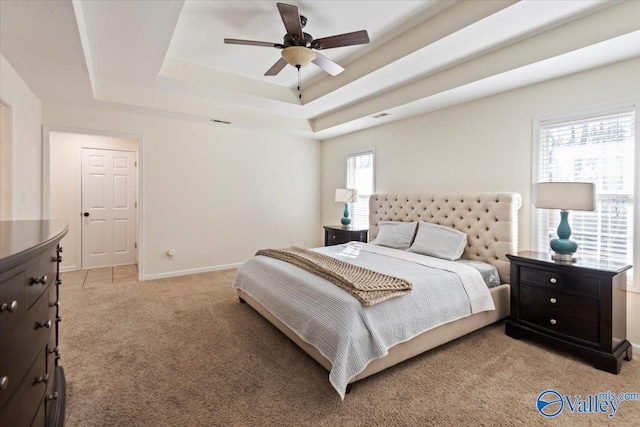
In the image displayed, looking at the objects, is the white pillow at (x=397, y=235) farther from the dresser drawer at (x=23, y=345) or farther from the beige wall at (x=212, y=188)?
the dresser drawer at (x=23, y=345)

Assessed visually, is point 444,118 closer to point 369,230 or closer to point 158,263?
point 369,230

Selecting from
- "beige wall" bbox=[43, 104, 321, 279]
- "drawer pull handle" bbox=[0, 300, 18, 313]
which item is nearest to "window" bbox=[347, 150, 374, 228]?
"beige wall" bbox=[43, 104, 321, 279]

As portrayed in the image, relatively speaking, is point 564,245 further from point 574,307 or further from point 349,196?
point 349,196

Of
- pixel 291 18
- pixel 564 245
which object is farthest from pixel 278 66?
pixel 564 245

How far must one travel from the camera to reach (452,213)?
3.70 meters

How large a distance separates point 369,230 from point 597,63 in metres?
3.19

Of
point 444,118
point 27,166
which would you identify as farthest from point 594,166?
point 27,166

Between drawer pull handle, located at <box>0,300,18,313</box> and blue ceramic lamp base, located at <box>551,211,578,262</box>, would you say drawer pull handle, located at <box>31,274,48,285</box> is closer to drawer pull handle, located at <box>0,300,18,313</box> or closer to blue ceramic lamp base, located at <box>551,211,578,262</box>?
drawer pull handle, located at <box>0,300,18,313</box>

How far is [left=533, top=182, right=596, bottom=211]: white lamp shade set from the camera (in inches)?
94.3

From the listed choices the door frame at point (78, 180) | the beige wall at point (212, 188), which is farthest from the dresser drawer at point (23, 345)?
the beige wall at point (212, 188)

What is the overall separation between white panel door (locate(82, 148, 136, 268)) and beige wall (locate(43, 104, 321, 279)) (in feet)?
4.72

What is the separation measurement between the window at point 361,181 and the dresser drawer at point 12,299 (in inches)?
178

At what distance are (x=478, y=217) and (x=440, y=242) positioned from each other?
0.50m

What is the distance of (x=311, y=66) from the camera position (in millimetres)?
3771
